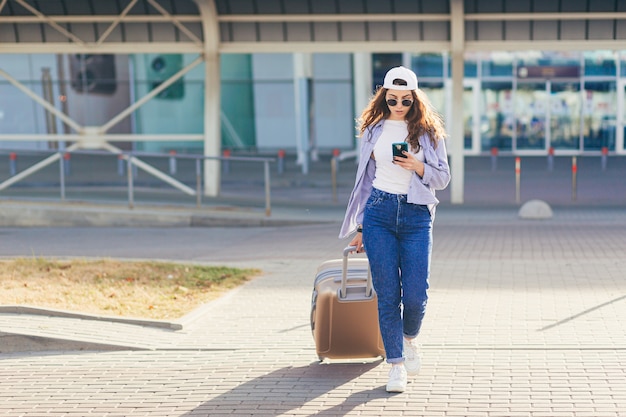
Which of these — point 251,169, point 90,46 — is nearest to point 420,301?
point 251,169

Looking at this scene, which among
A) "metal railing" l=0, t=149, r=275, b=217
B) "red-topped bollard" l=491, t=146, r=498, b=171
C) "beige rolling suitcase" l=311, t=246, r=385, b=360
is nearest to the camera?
"beige rolling suitcase" l=311, t=246, r=385, b=360

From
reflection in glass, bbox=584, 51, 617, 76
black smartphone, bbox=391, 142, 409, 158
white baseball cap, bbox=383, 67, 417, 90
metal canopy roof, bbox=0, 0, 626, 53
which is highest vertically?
metal canopy roof, bbox=0, 0, 626, 53

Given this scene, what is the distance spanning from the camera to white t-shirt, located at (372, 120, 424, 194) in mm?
5734

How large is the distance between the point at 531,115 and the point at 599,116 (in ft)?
7.14

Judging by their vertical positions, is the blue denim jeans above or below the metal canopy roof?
below

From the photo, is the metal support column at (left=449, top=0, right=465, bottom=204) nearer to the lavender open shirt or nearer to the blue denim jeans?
the lavender open shirt

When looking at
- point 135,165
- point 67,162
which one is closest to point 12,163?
point 67,162

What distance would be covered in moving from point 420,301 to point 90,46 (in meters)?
14.1

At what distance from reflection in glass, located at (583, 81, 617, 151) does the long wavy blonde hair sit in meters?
28.1

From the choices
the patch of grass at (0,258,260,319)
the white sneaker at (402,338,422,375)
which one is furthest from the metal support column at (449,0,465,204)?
the white sneaker at (402,338,422,375)

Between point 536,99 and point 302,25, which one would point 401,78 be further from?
point 536,99

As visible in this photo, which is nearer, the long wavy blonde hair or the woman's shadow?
the woman's shadow

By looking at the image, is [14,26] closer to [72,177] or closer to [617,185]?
[72,177]

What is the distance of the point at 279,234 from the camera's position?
1516 cm
